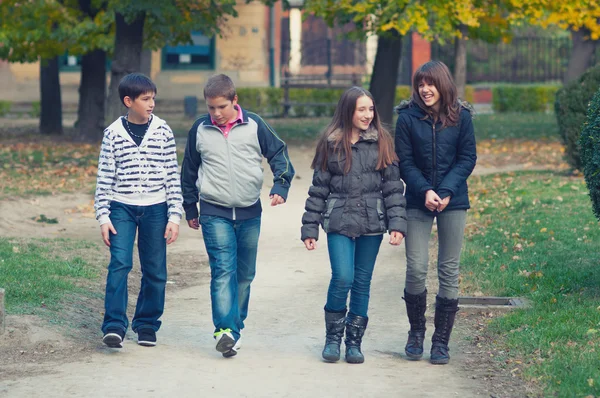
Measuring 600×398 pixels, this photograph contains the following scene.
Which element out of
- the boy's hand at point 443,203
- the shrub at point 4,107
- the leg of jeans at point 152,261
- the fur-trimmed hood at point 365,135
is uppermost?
the fur-trimmed hood at point 365,135

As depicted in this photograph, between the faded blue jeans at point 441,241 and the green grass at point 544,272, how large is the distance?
28.5 inches

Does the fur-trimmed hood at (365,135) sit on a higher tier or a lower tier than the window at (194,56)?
higher

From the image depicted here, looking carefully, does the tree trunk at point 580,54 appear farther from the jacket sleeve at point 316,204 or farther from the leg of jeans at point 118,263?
the leg of jeans at point 118,263

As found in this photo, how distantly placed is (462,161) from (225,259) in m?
1.60

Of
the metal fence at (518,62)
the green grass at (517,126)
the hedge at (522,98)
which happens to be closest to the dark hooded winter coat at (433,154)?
the green grass at (517,126)

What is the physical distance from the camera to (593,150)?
746cm

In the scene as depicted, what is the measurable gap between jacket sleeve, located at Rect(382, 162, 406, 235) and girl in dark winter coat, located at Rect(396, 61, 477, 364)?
111 mm

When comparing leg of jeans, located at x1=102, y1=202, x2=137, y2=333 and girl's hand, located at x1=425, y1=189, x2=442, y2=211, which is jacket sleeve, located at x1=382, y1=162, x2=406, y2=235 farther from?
leg of jeans, located at x1=102, y1=202, x2=137, y2=333

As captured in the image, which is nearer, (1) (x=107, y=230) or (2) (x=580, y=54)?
(1) (x=107, y=230)

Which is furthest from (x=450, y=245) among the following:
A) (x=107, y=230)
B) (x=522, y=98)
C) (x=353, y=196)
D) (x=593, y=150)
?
(x=522, y=98)

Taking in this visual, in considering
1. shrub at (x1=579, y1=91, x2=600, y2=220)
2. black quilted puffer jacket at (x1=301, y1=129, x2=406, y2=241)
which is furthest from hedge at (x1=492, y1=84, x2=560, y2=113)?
black quilted puffer jacket at (x1=301, y1=129, x2=406, y2=241)

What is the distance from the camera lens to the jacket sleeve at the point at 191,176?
6738 mm

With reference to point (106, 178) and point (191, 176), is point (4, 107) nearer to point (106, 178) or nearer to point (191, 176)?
point (106, 178)

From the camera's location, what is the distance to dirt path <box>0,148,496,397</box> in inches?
234
